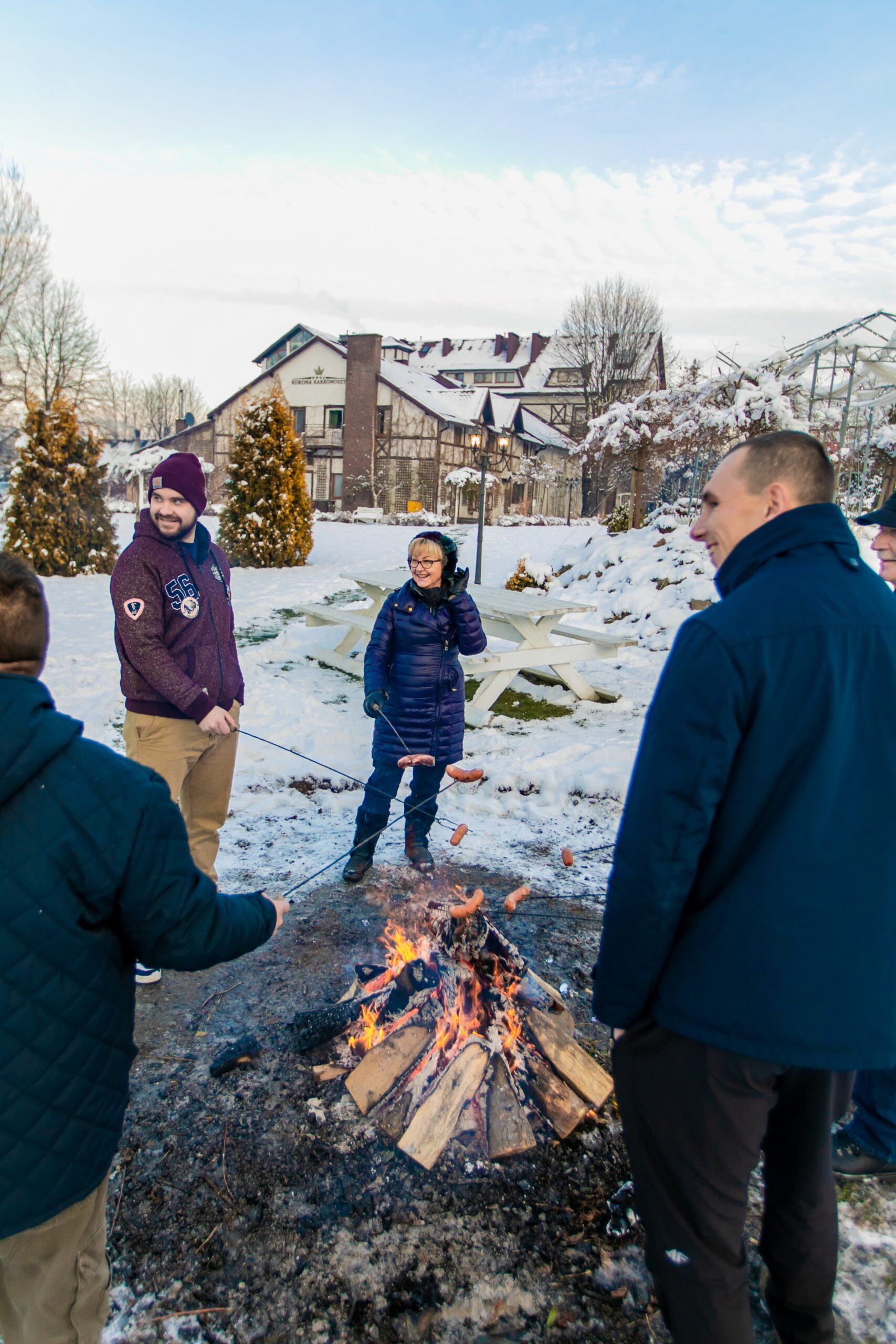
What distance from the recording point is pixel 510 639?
8055 mm

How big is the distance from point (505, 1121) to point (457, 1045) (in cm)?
30

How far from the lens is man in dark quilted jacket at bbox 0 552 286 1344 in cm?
135

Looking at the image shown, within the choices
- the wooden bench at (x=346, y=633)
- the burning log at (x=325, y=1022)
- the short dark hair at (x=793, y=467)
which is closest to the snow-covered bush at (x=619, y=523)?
the wooden bench at (x=346, y=633)

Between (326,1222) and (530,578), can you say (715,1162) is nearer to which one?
(326,1222)

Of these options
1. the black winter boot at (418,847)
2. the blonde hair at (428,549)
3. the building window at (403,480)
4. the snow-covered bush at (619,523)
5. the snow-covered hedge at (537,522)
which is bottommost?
the black winter boot at (418,847)

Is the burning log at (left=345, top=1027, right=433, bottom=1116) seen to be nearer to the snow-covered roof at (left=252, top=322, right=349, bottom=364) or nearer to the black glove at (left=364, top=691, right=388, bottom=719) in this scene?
the black glove at (left=364, top=691, right=388, bottom=719)

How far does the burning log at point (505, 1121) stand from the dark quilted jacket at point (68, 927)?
1.33 m

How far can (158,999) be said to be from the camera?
3.15 m

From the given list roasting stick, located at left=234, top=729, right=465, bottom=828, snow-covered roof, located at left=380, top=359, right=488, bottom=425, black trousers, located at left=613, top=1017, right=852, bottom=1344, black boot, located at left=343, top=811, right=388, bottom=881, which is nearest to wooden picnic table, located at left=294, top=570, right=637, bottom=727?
roasting stick, located at left=234, top=729, right=465, bottom=828

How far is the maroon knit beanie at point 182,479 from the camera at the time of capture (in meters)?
3.14

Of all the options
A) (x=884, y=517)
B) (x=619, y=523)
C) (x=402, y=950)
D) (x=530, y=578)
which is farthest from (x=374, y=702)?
(x=619, y=523)

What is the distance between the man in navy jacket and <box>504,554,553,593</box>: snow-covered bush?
39.4 ft

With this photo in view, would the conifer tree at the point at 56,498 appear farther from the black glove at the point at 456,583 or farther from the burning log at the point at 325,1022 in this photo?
the burning log at the point at 325,1022

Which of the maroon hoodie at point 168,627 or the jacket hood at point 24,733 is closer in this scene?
the jacket hood at point 24,733
